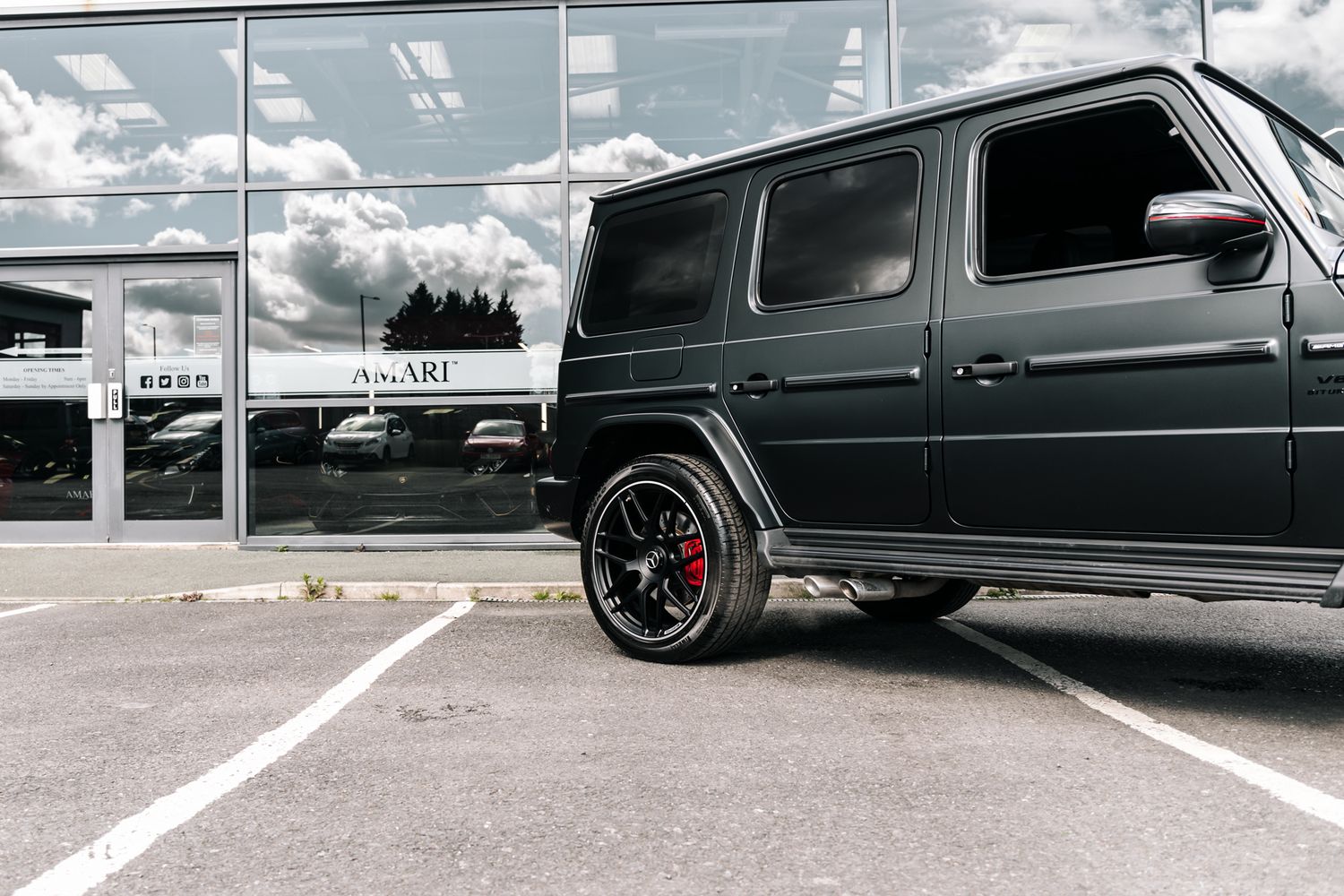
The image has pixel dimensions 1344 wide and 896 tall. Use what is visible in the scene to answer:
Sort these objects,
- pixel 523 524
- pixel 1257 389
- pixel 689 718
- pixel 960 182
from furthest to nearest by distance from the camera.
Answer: pixel 523 524, pixel 960 182, pixel 689 718, pixel 1257 389

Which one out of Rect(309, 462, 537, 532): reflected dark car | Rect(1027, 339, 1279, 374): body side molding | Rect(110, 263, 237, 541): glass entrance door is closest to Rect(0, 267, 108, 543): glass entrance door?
Rect(110, 263, 237, 541): glass entrance door

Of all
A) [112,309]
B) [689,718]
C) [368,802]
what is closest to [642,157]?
[112,309]

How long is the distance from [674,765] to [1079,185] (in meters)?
2.44

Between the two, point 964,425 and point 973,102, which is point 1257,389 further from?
point 973,102

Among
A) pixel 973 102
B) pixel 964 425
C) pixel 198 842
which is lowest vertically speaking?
pixel 198 842

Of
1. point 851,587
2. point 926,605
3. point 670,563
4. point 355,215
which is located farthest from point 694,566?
point 355,215

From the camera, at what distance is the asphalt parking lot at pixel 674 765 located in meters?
2.48

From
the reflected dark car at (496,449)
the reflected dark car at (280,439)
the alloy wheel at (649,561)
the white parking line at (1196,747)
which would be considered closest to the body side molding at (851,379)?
the alloy wheel at (649,561)

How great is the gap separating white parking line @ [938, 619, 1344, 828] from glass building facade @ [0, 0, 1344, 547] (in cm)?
562

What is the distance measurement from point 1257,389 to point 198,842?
10.7 ft

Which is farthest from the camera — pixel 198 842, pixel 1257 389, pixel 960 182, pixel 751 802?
pixel 960 182

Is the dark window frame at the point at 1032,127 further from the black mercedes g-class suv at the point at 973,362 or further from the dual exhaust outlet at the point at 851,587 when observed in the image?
the dual exhaust outlet at the point at 851,587

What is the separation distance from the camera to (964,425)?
3896mm

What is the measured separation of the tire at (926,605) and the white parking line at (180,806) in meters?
2.73
